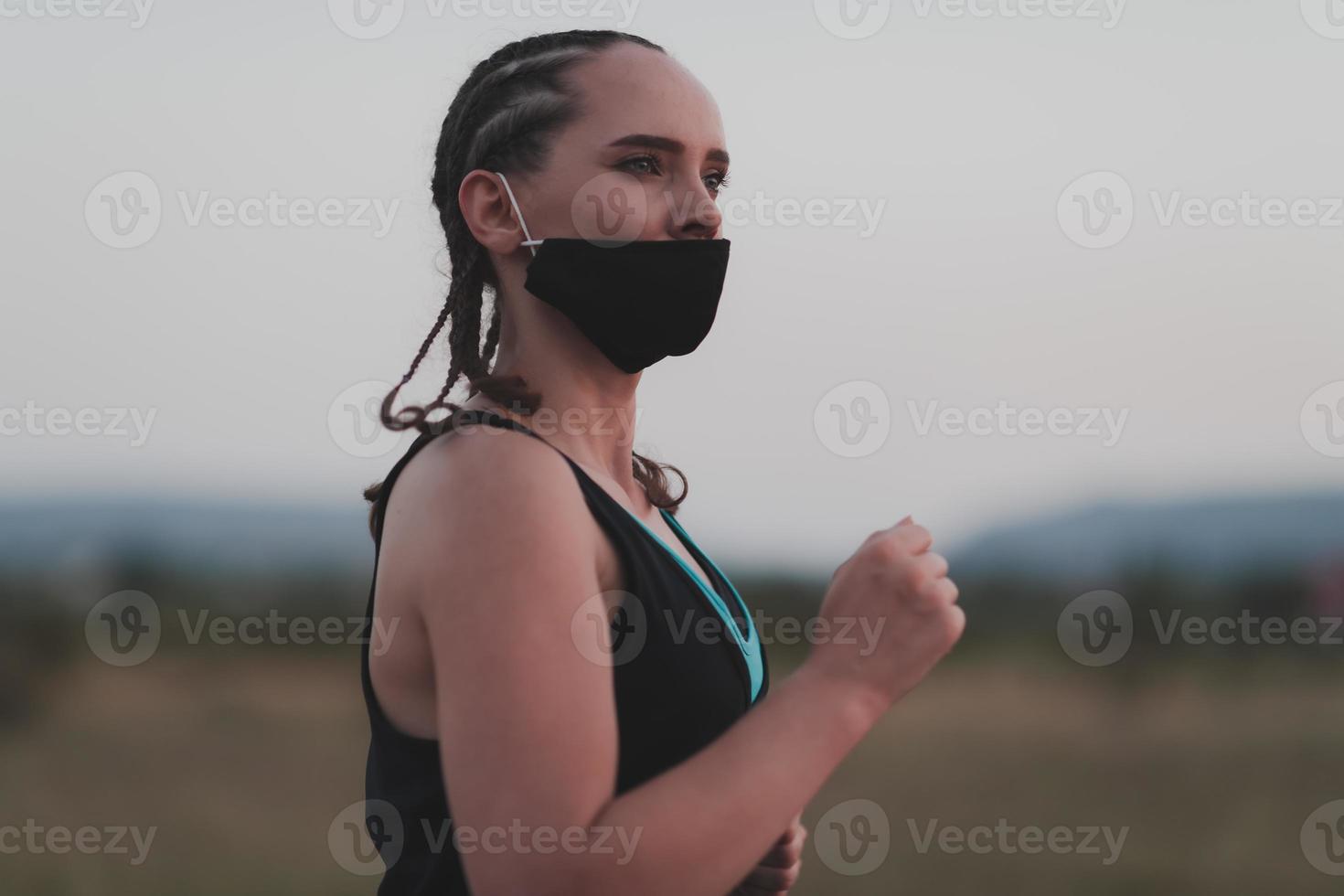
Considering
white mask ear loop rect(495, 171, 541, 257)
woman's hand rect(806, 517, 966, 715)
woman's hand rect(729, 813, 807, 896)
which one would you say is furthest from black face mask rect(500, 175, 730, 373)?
woman's hand rect(729, 813, 807, 896)

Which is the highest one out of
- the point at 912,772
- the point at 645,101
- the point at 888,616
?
the point at 645,101

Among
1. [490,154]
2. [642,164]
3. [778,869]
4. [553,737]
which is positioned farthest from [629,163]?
[778,869]

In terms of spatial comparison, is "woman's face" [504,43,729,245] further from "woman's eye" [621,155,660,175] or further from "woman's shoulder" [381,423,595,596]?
"woman's shoulder" [381,423,595,596]

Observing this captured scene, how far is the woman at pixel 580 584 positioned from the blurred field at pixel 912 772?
265 inches

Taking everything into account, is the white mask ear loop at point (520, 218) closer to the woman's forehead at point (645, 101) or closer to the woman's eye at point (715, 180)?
the woman's forehead at point (645, 101)

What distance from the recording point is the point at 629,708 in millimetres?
2061

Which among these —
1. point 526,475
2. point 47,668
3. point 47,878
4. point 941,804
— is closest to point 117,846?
point 47,878

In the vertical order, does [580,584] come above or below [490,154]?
below

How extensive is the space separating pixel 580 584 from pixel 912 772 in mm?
10260

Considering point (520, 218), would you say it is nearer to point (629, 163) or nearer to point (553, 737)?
point (629, 163)

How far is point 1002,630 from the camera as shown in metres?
17.1

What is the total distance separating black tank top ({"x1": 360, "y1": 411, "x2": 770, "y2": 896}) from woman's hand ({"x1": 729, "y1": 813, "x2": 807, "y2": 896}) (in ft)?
1.56

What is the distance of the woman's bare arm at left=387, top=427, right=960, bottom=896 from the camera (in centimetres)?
174

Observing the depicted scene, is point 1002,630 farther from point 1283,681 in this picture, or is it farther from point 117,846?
point 117,846
